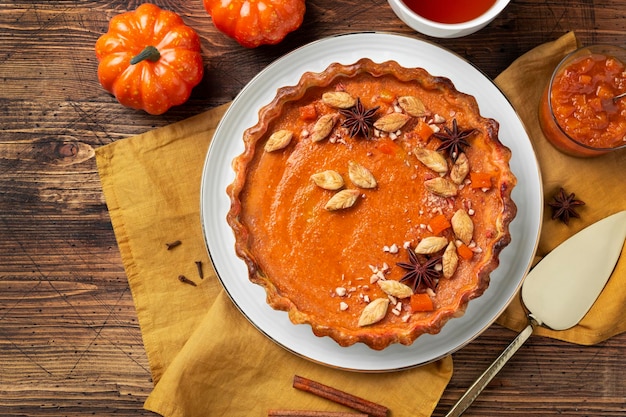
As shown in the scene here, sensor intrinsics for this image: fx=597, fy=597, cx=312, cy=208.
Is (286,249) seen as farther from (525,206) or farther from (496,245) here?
(525,206)

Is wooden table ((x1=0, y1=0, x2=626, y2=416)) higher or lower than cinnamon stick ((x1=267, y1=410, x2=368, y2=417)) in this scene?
higher

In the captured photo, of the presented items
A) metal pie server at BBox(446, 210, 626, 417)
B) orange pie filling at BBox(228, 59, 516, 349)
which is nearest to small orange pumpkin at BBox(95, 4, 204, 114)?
orange pie filling at BBox(228, 59, 516, 349)

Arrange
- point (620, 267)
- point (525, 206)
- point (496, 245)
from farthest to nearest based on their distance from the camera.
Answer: point (620, 267), point (525, 206), point (496, 245)

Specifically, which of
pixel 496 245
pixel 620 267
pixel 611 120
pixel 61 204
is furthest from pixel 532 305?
pixel 61 204

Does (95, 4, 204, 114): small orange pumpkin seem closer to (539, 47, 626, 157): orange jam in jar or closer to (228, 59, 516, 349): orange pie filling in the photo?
→ (228, 59, 516, 349): orange pie filling

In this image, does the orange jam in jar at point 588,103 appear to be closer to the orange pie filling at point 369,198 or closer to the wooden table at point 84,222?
the wooden table at point 84,222

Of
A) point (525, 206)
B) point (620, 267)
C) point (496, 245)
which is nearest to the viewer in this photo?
point (496, 245)
